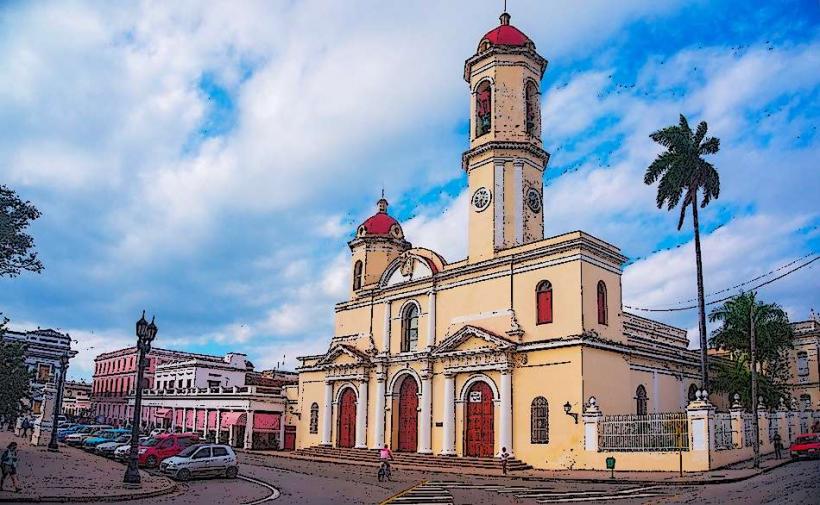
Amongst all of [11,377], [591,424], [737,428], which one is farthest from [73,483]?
[737,428]

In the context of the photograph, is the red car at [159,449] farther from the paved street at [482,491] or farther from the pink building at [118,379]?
the pink building at [118,379]

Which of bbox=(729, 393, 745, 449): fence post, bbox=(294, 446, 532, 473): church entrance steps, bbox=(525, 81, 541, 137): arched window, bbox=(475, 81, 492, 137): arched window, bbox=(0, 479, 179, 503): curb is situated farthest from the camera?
bbox=(475, 81, 492, 137): arched window

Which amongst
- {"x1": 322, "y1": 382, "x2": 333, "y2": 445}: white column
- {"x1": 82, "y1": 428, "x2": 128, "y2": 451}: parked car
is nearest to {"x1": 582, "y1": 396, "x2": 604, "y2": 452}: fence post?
{"x1": 322, "y1": 382, "x2": 333, "y2": 445}: white column

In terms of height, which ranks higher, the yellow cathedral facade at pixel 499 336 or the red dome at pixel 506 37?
the red dome at pixel 506 37

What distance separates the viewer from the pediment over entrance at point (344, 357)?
1538 inches

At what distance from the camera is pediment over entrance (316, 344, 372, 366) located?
3906cm

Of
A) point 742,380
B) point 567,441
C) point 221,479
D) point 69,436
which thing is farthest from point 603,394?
point 69,436

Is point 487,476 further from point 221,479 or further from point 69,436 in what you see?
point 69,436

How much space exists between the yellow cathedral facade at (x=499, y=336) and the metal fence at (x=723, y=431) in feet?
15.7

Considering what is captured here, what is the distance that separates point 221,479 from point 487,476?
973 cm

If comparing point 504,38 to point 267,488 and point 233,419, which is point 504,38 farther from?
point 233,419

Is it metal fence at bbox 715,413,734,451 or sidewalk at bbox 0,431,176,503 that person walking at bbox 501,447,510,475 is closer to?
metal fence at bbox 715,413,734,451

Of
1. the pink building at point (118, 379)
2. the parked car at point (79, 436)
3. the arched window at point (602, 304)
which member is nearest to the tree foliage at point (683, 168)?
the arched window at point (602, 304)

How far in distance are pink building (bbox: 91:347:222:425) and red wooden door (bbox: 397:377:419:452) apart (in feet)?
124
